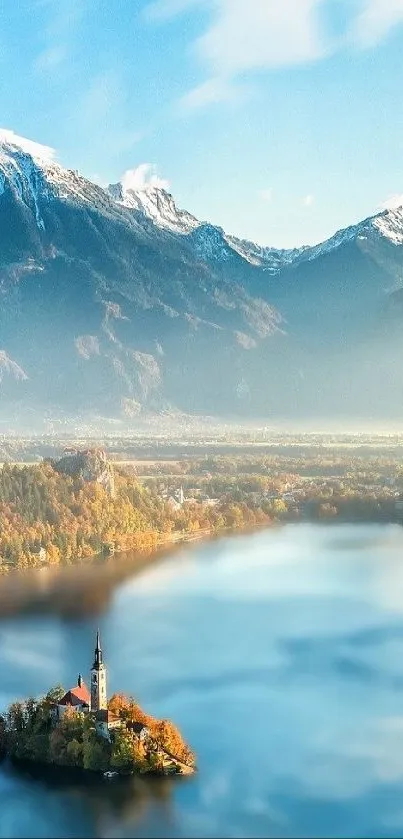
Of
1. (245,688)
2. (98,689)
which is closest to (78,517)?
(245,688)

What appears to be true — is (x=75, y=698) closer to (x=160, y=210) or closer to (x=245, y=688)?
(x=245, y=688)

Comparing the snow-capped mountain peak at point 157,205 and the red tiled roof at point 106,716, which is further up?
the snow-capped mountain peak at point 157,205

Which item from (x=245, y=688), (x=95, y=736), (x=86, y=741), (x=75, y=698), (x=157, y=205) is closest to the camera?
(x=86, y=741)

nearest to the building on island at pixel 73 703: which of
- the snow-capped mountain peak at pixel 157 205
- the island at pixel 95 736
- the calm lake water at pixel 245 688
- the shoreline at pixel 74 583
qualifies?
the island at pixel 95 736

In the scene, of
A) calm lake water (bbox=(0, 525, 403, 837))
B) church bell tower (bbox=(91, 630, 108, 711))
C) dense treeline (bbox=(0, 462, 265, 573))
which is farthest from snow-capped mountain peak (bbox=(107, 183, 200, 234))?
church bell tower (bbox=(91, 630, 108, 711))

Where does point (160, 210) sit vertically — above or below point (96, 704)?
above

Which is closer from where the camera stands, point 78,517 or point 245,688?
point 245,688

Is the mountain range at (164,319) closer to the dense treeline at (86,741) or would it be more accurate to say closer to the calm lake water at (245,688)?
the calm lake water at (245,688)
